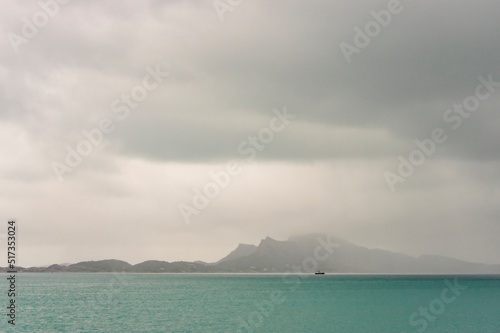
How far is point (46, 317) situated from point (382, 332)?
68.7m

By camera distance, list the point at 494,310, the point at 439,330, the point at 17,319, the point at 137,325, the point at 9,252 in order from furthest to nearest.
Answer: the point at 494,310 → the point at 17,319 → the point at 137,325 → the point at 439,330 → the point at 9,252

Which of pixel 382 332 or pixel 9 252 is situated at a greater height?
pixel 9 252

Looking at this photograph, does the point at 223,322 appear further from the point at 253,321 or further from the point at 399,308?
the point at 399,308

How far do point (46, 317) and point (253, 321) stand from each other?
44434mm

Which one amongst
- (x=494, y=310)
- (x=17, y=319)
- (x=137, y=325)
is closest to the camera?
(x=137, y=325)

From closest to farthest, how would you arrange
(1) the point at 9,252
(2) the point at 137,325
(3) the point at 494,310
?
(1) the point at 9,252
(2) the point at 137,325
(3) the point at 494,310

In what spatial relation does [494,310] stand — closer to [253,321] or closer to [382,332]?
[382,332]

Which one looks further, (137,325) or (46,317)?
(46,317)

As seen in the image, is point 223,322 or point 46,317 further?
point 46,317

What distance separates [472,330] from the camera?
8469cm

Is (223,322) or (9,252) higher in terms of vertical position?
(9,252)

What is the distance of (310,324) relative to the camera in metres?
93.8

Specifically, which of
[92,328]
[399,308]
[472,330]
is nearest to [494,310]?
[399,308]

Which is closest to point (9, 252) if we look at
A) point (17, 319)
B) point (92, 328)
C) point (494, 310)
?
point (92, 328)
